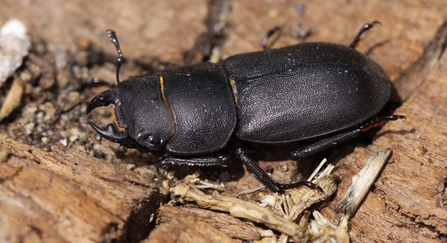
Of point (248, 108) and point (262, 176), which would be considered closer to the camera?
point (262, 176)

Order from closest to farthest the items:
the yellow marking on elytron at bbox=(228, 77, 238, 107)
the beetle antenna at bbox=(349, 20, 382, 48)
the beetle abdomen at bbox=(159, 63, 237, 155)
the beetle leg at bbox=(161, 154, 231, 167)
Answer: the beetle abdomen at bbox=(159, 63, 237, 155), the beetle leg at bbox=(161, 154, 231, 167), the yellow marking on elytron at bbox=(228, 77, 238, 107), the beetle antenna at bbox=(349, 20, 382, 48)

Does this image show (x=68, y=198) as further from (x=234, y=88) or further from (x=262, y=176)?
(x=234, y=88)

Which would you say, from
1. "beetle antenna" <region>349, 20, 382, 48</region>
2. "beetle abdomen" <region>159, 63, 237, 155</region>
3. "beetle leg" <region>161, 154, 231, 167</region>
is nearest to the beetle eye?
"beetle abdomen" <region>159, 63, 237, 155</region>

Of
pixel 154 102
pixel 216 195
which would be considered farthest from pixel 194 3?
pixel 216 195

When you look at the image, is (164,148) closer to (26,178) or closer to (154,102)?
(154,102)

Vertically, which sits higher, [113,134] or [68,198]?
[113,134]

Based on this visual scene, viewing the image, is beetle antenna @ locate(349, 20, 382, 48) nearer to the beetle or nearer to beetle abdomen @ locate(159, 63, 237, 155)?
the beetle

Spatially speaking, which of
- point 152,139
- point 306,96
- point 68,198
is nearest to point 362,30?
point 306,96
